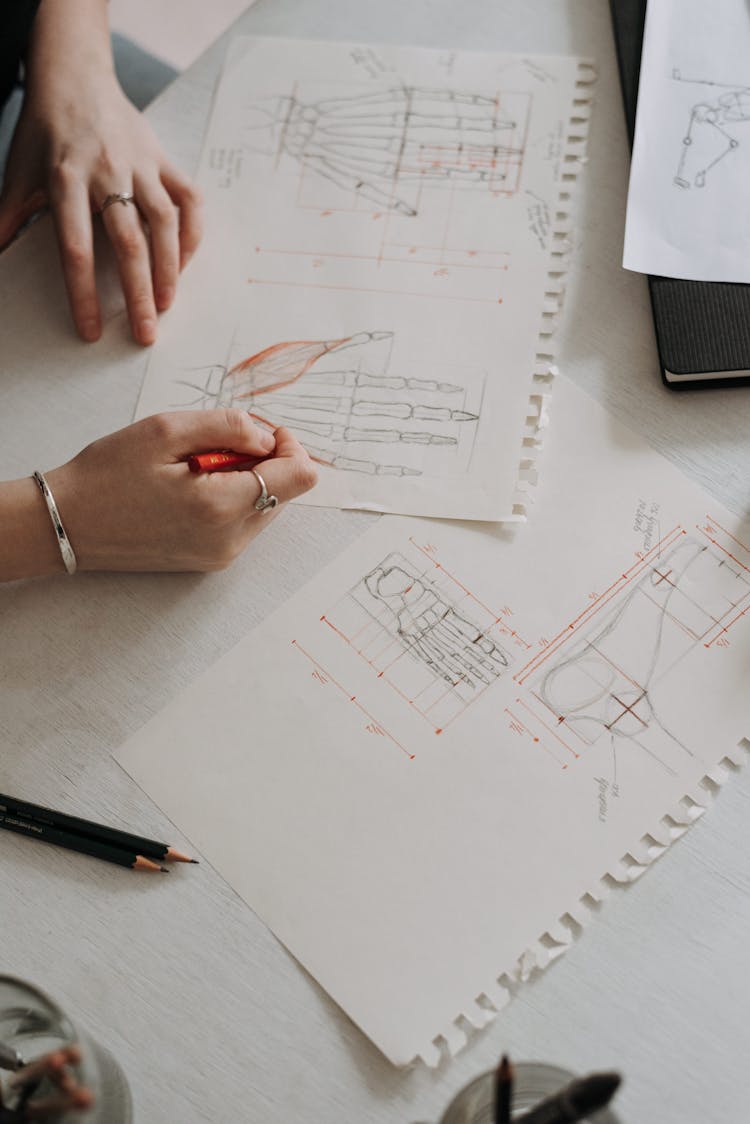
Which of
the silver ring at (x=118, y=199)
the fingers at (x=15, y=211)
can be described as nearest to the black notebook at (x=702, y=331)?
the silver ring at (x=118, y=199)

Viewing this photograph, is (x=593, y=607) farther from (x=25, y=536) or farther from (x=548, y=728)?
(x=25, y=536)

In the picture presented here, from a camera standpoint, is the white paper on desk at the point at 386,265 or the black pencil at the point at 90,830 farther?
the white paper on desk at the point at 386,265

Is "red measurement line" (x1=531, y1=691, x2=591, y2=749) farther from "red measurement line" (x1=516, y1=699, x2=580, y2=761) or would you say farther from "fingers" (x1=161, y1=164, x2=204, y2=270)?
"fingers" (x1=161, y1=164, x2=204, y2=270)

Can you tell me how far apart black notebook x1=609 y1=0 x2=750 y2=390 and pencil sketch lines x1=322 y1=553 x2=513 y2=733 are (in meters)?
0.24

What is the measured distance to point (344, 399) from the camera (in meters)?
0.76

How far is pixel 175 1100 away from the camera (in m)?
0.58

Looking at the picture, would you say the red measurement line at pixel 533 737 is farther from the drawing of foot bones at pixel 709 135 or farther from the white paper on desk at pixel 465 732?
the drawing of foot bones at pixel 709 135

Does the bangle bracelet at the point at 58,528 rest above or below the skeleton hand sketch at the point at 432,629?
below

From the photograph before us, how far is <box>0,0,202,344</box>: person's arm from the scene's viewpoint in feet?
2.68

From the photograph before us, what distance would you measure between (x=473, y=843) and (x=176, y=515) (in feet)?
1.00

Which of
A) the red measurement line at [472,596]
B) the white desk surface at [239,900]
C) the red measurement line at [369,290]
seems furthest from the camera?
the red measurement line at [369,290]

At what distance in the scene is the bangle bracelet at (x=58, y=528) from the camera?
71 cm

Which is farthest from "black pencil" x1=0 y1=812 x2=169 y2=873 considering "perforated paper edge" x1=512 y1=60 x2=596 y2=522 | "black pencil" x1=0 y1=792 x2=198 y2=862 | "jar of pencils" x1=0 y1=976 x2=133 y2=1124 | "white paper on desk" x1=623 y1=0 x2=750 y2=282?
"white paper on desk" x1=623 y1=0 x2=750 y2=282

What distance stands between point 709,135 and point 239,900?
702 mm
